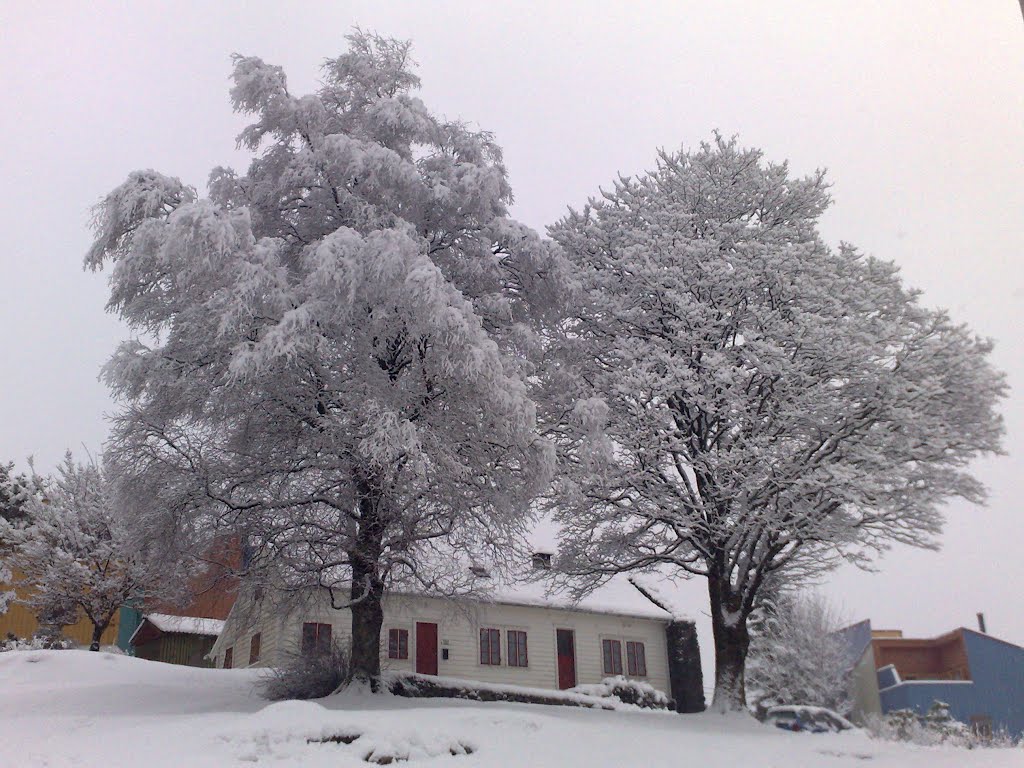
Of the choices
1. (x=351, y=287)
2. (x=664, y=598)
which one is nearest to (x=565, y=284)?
(x=351, y=287)

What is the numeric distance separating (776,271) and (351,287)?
9.62 metres

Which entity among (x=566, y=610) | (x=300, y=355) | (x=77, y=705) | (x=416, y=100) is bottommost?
(x=77, y=705)

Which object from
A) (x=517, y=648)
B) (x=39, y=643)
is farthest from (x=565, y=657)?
(x=39, y=643)

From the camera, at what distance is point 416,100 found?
17234mm

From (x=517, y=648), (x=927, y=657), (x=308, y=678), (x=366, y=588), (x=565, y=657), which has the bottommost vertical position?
(x=308, y=678)

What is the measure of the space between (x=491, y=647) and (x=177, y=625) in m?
17.0

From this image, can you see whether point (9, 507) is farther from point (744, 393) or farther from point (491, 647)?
point (744, 393)

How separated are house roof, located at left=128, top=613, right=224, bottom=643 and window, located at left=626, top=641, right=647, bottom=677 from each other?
17.8 metres

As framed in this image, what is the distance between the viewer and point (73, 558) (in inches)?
1168

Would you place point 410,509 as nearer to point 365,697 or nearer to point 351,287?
point 365,697

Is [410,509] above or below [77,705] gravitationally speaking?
above

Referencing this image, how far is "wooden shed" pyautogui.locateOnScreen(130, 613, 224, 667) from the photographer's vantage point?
36125 millimetres

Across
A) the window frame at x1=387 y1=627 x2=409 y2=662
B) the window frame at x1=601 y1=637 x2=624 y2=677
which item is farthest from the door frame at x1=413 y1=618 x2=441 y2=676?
the window frame at x1=601 y1=637 x2=624 y2=677

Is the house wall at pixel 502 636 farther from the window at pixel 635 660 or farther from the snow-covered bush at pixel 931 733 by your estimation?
the snow-covered bush at pixel 931 733
